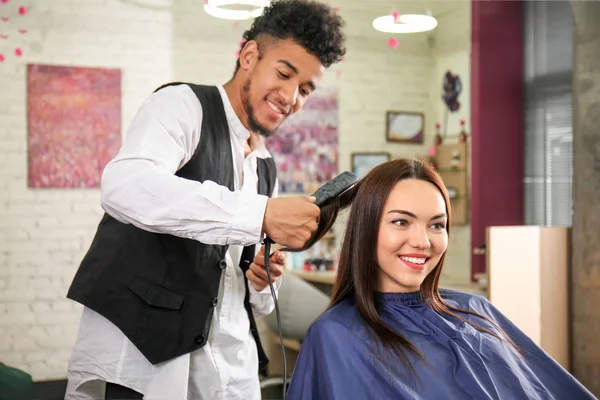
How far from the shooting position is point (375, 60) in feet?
10.6

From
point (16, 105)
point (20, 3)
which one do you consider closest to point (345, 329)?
point (16, 105)

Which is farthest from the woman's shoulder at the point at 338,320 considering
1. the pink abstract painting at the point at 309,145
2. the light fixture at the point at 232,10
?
the pink abstract painting at the point at 309,145

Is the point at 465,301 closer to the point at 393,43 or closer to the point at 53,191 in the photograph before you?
the point at 53,191

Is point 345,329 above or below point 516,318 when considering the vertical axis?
above

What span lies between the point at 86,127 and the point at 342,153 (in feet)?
5.42

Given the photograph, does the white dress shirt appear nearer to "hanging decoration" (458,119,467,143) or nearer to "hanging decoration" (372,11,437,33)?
"hanging decoration" (372,11,437,33)

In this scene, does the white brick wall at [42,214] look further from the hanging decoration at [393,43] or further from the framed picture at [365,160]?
the framed picture at [365,160]

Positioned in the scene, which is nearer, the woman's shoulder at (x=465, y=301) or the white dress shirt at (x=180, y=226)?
the white dress shirt at (x=180, y=226)

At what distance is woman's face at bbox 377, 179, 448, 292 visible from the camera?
1748 mm

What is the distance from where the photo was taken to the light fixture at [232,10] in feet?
8.13

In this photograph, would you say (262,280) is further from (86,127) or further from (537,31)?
(537,31)

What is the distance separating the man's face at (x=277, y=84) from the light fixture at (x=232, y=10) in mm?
568

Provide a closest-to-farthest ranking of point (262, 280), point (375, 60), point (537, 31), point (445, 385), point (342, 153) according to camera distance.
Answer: point (445, 385) → point (262, 280) → point (375, 60) → point (342, 153) → point (537, 31)

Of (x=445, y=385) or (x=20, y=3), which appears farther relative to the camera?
(x=20, y=3)
